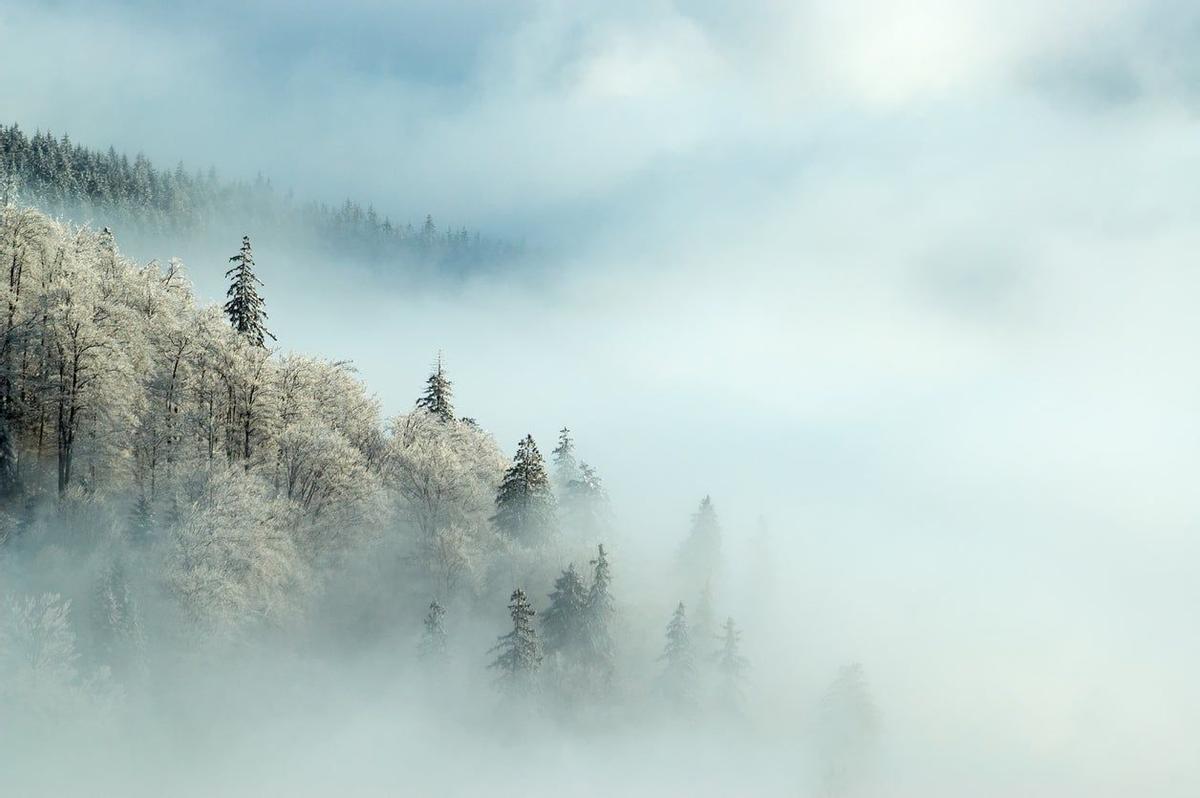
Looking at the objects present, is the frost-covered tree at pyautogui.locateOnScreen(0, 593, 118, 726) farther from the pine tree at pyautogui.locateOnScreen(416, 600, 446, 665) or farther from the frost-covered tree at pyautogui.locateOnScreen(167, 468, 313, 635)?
the pine tree at pyautogui.locateOnScreen(416, 600, 446, 665)

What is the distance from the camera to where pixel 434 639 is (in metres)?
70.6

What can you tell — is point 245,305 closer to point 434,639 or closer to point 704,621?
point 434,639

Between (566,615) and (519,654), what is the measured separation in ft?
23.3

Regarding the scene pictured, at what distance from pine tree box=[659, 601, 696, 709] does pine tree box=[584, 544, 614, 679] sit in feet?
19.7

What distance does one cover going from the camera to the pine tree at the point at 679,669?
80750 mm

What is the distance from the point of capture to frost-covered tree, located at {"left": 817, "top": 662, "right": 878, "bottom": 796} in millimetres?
83500

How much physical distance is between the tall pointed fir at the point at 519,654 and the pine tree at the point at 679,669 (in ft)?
50.9

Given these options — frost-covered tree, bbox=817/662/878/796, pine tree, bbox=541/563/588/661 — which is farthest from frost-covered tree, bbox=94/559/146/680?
frost-covered tree, bbox=817/662/878/796

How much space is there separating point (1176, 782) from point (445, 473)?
357 feet

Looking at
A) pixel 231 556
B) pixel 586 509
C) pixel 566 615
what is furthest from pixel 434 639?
pixel 586 509

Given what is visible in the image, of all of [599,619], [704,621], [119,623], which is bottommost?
[704,621]

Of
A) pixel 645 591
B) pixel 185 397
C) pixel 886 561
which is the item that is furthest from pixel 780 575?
pixel 185 397

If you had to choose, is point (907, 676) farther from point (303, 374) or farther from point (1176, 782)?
point (303, 374)

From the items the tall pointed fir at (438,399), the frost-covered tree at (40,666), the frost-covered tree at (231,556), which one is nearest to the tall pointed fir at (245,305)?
the frost-covered tree at (231,556)
